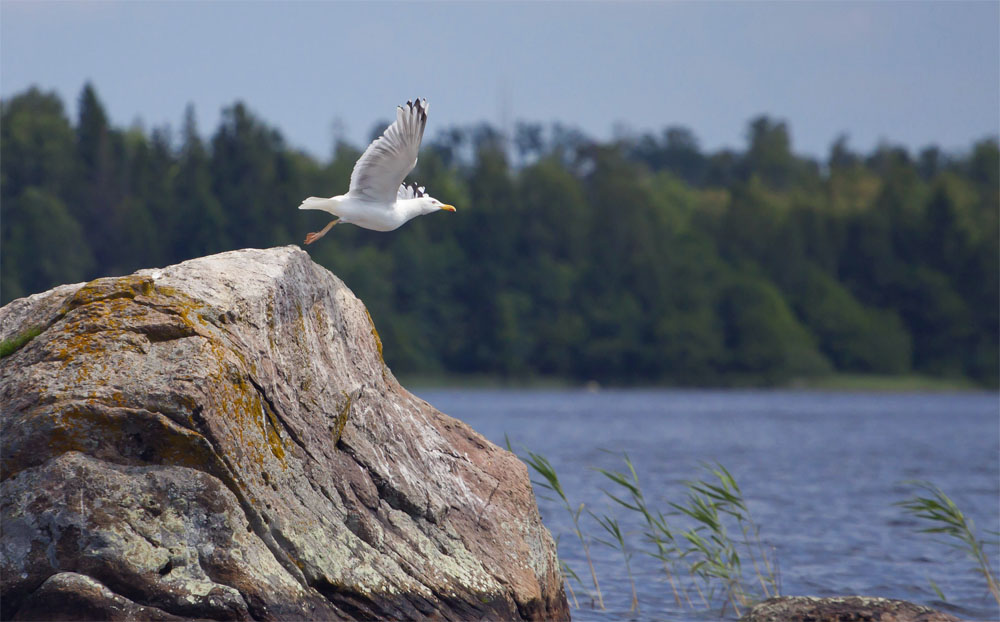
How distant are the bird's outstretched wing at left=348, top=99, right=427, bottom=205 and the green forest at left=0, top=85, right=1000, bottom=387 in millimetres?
52822

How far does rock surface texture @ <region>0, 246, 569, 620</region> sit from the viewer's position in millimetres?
6027

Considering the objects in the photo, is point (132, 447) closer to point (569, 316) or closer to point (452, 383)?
point (452, 383)

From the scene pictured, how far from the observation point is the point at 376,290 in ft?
254

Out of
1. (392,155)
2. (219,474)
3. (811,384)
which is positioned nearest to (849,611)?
(219,474)

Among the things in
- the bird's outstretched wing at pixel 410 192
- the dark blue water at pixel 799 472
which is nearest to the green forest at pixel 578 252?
the dark blue water at pixel 799 472

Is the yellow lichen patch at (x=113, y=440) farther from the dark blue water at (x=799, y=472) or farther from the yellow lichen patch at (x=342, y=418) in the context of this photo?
the dark blue water at (x=799, y=472)

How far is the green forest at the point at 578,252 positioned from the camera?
65500 millimetres

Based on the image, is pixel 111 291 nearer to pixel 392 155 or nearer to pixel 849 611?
pixel 392 155

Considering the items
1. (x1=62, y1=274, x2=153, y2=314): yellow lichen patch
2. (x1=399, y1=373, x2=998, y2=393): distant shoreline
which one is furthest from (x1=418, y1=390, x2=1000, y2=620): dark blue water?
(x1=399, y1=373, x2=998, y2=393): distant shoreline

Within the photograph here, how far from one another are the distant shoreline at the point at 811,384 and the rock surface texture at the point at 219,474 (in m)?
74.0

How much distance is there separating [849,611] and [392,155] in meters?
4.55

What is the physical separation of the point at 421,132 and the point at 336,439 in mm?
2587

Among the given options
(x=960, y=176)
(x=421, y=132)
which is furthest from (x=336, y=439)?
(x=960, y=176)

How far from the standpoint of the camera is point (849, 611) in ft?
25.5
